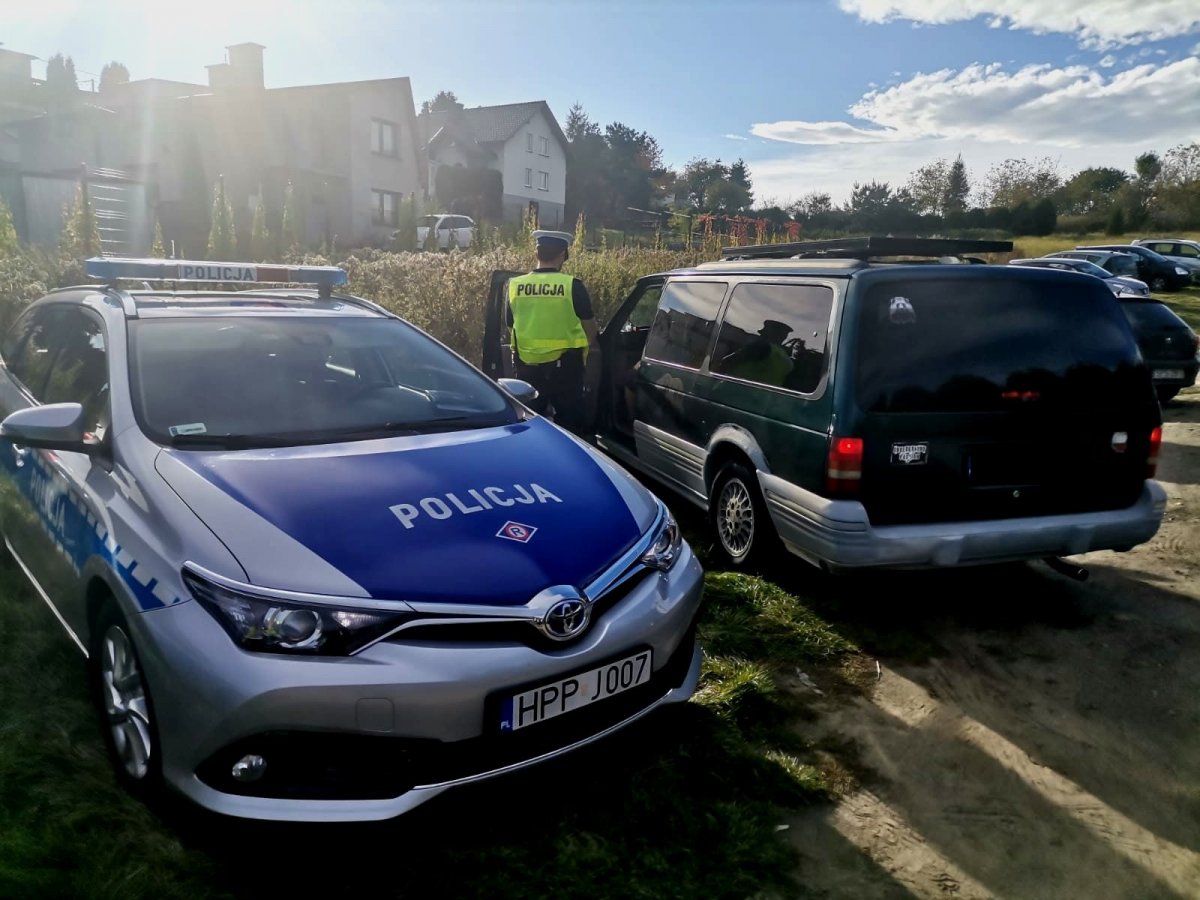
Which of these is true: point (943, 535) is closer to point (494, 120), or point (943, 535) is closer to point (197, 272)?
point (197, 272)

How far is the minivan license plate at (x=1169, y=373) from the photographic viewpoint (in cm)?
988

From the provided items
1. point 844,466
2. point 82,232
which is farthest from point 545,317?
point 82,232

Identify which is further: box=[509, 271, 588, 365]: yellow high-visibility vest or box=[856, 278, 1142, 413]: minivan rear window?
box=[509, 271, 588, 365]: yellow high-visibility vest

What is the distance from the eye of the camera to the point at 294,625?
220 cm

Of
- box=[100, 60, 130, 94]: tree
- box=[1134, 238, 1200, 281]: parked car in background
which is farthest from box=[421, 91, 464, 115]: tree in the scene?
box=[1134, 238, 1200, 281]: parked car in background

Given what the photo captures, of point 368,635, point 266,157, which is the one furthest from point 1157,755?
point 266,157

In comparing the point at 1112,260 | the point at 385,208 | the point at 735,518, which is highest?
the point at 385,208

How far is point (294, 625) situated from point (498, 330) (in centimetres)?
461

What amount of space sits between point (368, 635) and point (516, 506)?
2.20 ft

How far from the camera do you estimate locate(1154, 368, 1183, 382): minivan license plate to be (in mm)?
9883

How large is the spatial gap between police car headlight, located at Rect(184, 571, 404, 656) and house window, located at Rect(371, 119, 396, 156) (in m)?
35.2

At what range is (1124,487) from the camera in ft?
13.9

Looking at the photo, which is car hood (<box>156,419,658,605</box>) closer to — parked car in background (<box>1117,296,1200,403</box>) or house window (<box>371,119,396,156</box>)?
parked car in background (<box>1117,296,1200,403</box>)

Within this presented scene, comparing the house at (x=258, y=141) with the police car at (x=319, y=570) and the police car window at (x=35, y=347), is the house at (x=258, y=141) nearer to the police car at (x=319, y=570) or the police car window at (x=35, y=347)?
the police car window at (x=35, y=347)
